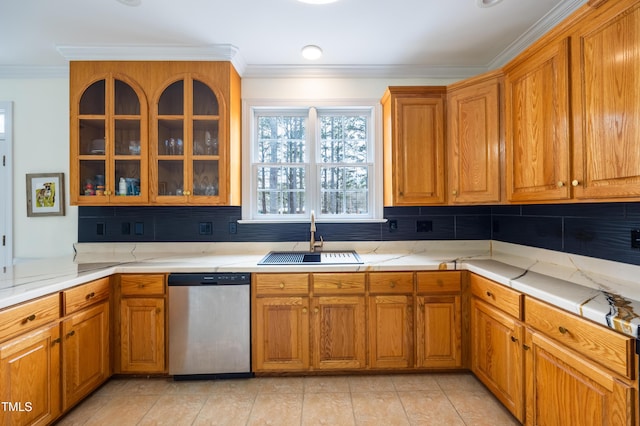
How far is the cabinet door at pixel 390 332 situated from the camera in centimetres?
208

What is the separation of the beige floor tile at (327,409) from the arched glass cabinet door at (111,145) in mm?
1918

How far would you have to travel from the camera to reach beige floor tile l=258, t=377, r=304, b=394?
197 cm

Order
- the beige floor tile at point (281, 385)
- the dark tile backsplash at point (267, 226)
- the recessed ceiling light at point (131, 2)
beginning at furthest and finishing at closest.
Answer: the dark tile backsplash at point (267, 226) → the beige floor tile at point (281, 385) → the recessed ceiling light at point (131, 2)

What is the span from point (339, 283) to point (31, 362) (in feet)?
5.68

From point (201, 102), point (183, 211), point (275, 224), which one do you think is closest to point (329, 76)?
point (201, 102)

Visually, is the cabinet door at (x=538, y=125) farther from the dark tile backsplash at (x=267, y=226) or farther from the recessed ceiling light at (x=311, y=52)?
the recessed ceiling light at (x=311, y=52)

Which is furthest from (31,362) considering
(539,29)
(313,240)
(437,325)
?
(539,29)

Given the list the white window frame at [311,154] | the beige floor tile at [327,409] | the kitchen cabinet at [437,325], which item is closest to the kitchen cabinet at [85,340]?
the white window frame at [311,154]

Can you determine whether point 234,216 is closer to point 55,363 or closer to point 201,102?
point 201,102

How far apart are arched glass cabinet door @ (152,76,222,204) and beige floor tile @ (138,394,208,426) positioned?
1361mm

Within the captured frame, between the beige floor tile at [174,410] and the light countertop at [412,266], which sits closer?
the light countertop at [412,266]

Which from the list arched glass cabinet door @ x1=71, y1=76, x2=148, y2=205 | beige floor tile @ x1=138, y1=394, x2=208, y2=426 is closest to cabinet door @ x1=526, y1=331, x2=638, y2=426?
beige floor tile @ x1=138, y1=394, x2=208, y2=426

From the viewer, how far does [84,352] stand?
1823 mm

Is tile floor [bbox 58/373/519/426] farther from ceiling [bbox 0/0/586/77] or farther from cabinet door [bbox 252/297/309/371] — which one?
ceiling [bbox 0/0/586/77]
